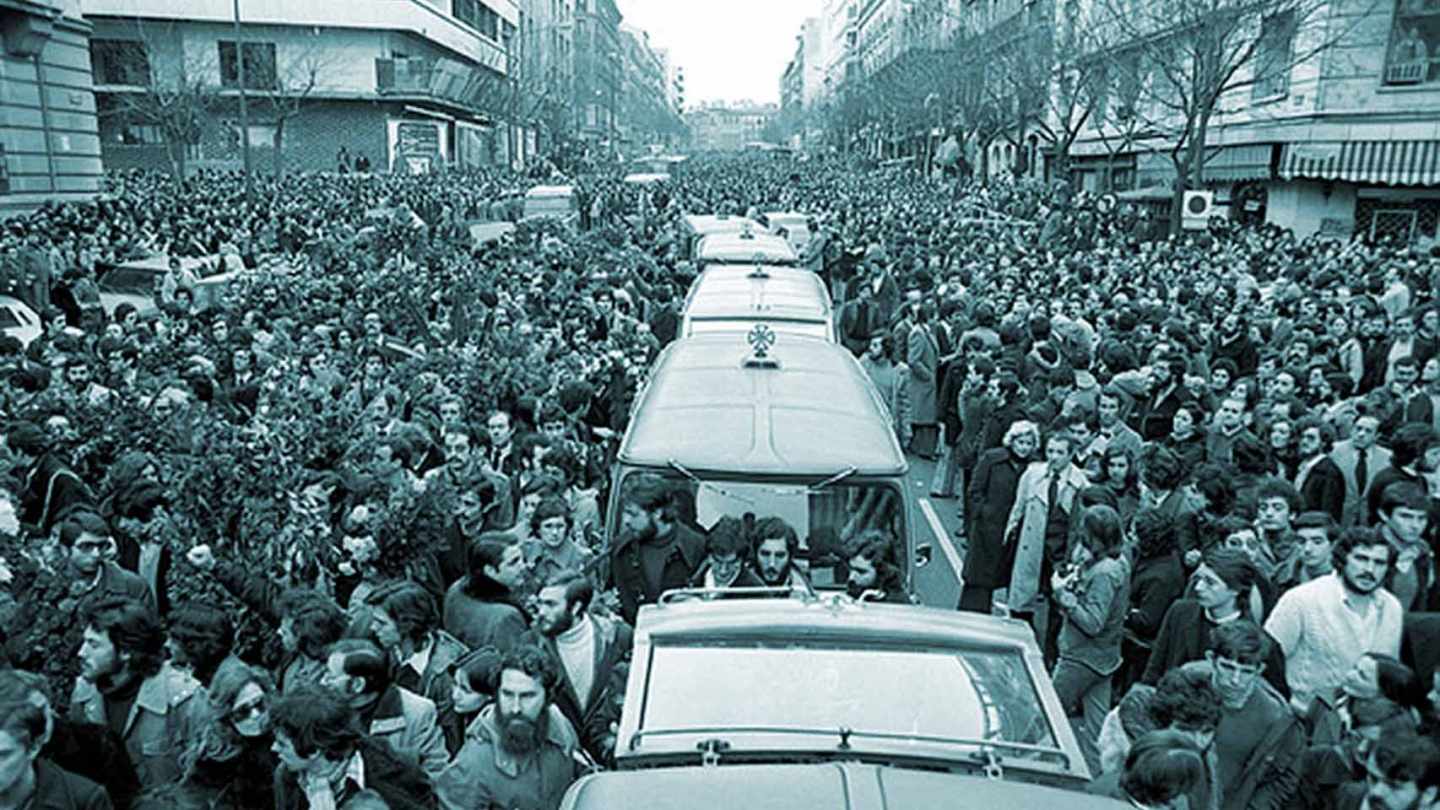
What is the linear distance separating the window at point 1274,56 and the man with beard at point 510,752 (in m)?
24.3

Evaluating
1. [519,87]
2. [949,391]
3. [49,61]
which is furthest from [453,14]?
[949,391]

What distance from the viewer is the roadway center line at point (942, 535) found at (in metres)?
9.26

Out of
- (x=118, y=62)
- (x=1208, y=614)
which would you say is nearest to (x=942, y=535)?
(x=1208, y=614)

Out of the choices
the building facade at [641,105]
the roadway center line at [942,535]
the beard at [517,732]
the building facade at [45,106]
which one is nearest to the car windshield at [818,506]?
the beard at [517,732]

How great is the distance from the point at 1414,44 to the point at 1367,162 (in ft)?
9.10

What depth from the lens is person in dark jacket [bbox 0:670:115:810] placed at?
3094 mm

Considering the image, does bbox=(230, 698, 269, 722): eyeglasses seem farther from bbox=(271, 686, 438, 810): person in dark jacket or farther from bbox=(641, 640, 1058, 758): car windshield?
bbox=(641, 640, 1058, 758): car windshield

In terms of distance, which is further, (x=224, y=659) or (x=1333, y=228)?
(x=1333, y=228)

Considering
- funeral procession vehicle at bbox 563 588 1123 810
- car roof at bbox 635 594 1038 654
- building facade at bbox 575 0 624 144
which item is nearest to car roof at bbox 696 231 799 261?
car roof at bbox 635 594 1038 654

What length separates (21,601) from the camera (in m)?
4.66

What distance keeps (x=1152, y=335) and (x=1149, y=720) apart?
7510mm

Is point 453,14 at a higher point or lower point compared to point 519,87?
higher

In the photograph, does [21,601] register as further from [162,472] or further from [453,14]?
[453,14]

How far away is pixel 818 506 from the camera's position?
5.57 m
